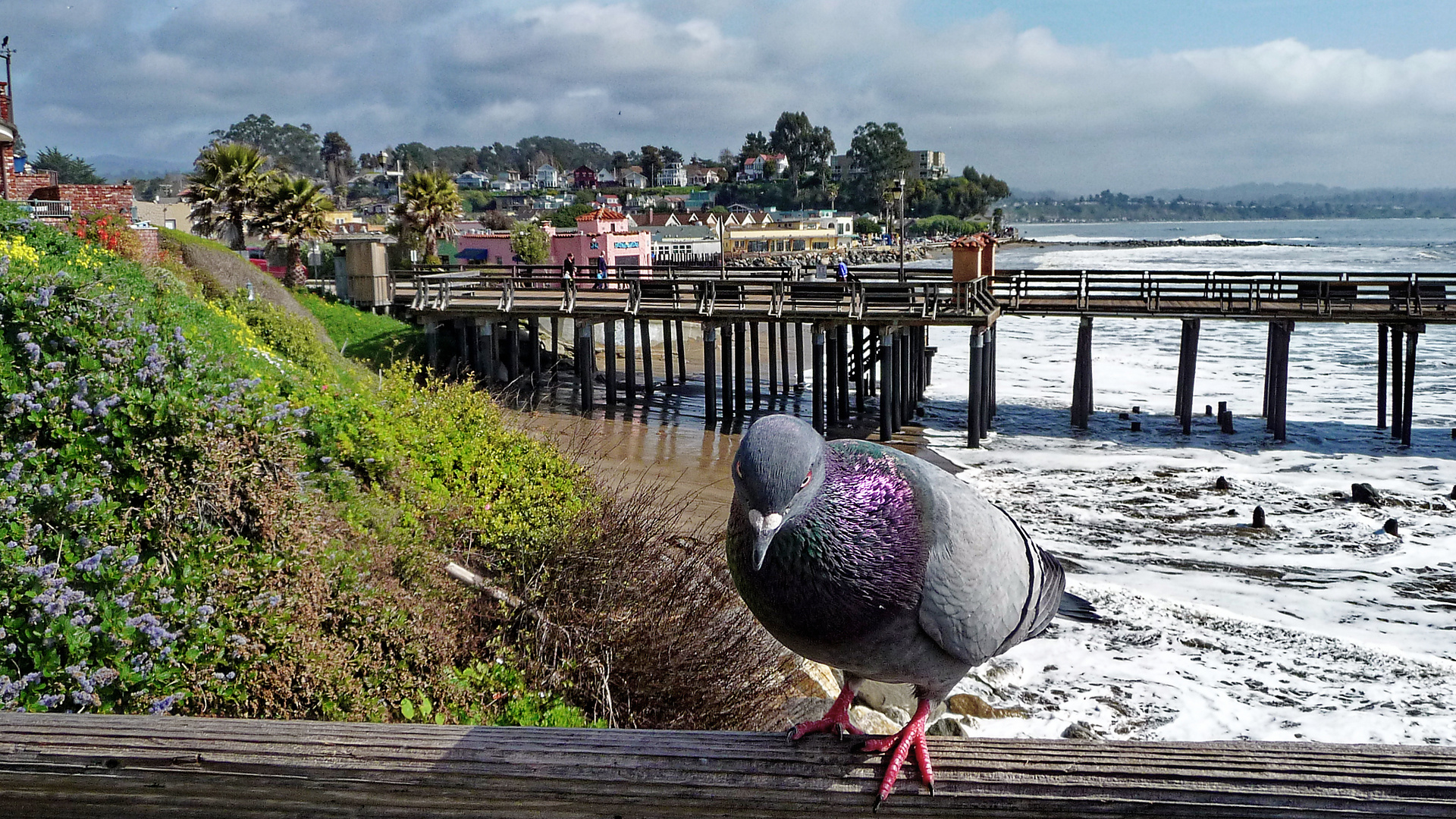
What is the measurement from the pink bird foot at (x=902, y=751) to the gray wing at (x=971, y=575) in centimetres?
30

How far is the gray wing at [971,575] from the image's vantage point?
8.05ft

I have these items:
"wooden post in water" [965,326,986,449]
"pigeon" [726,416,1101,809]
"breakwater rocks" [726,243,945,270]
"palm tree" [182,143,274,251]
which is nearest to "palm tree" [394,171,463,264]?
"palm tree" [182,143,274,251]

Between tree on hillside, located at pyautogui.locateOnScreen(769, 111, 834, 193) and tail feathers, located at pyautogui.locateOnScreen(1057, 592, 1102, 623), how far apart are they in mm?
182455

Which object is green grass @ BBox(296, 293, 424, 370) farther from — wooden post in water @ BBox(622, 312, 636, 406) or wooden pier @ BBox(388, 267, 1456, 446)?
wooden post in water @ BBox(622, 312, 636, 406)

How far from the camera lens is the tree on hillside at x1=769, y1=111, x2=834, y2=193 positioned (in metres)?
186

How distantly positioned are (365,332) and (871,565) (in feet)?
88.5

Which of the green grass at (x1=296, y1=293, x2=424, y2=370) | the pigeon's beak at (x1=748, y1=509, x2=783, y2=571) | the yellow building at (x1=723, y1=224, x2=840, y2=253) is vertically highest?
the yellow building at (x1=723, y1=224, x2=840, y2=253)

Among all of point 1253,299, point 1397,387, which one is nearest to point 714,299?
point 1253,299

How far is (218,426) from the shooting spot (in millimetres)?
5969

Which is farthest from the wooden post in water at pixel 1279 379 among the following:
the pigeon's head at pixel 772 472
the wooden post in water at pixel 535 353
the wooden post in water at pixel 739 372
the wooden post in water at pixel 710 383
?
the pigeon's head at pixel 772 472

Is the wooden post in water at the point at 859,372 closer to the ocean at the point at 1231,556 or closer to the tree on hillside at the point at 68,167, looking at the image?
the ocean at the point at 1231,556

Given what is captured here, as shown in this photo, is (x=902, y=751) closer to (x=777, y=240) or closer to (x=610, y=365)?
(x=610, y=365)

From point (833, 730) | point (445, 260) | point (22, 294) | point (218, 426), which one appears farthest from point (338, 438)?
point (445, 260)

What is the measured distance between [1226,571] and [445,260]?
1311 inches
